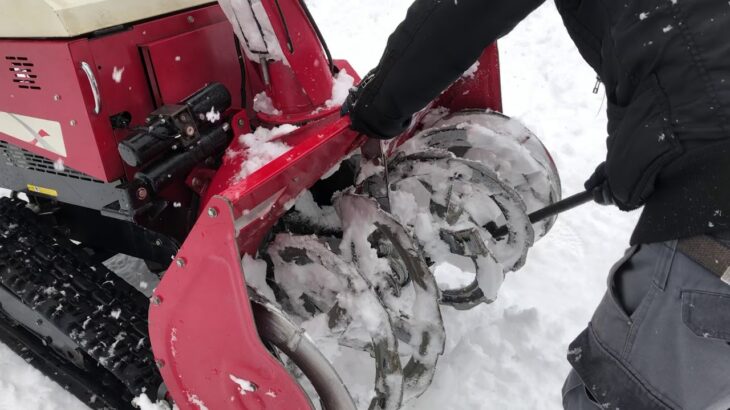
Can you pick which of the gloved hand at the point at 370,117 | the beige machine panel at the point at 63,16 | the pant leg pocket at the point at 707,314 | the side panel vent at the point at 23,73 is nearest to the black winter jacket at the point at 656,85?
the pant leg pocket at the point at 707,314

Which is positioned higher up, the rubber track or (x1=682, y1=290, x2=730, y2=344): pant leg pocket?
(x1=682, y1=290, x2=730, y2=344): pant leg pocket

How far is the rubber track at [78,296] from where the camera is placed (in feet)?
7.51

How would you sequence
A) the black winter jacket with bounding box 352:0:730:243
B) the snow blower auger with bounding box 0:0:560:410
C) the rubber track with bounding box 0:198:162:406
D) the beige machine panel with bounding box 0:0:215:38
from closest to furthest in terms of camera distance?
the black winter jacket with bounding box 352:0:730:243, the snow blower auger with bounding box 0:0:560:410, the beige machine panel with bounding box 0:0:215:38, the rubber track with bounding box 0:198:162:406

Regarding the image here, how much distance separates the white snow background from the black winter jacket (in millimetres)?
180

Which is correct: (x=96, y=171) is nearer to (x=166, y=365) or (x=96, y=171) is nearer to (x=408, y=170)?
(x=166, y=365)

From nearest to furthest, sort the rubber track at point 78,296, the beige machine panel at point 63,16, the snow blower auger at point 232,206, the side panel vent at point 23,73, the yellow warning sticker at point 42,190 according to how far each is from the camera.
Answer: the snow blower auger at point 232,206 → the beige machine panel at point 63,16 → the side panel vent at point 23,73 → the rubber track at point 78,296 → the yellow warning sticker at point 42,190

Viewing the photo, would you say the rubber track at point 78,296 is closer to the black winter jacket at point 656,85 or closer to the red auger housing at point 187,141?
the red auger housing at point 187,141

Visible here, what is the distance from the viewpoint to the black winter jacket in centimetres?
109

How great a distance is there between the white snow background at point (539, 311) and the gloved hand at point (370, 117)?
0.28 metres

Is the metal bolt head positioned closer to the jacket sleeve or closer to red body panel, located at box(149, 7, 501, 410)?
red body panel, located at box(149, 7, 501, 410)

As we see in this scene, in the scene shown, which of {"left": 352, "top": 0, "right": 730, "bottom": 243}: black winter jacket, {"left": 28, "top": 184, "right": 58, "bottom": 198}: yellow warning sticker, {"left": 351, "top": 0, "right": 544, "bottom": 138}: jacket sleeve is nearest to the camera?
{"left": 352, "top": 0, "right": 730, "bottom": 243}: black winter jacket

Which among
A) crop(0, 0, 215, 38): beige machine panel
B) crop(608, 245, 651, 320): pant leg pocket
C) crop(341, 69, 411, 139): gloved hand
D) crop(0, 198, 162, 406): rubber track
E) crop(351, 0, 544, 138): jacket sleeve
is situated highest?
crop(0, 0, 215, 38): beige machine panel

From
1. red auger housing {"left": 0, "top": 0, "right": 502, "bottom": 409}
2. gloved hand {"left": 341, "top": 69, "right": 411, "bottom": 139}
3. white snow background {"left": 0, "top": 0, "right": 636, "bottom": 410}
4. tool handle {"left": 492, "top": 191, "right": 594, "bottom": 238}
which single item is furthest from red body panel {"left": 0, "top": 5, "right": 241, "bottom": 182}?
tool handle {"left": 492, "top": 191, "right": 594, "bottom": 238}

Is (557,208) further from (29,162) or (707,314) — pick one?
(29,162)
